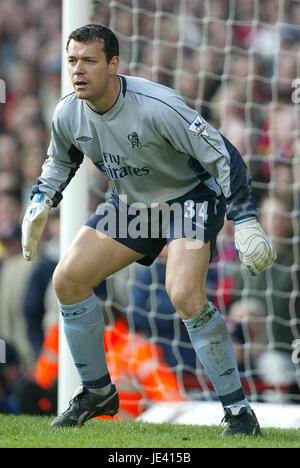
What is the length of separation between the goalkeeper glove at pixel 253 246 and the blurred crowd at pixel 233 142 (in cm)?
207

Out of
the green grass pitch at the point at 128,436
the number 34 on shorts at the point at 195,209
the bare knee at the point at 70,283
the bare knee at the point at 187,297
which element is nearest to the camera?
the green grass pitch at the point at 128,436

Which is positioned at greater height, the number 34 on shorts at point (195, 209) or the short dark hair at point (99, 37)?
the short dark hair at point (99, 37)

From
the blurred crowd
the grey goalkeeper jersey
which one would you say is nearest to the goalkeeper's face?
the grey goalkeeper jersey

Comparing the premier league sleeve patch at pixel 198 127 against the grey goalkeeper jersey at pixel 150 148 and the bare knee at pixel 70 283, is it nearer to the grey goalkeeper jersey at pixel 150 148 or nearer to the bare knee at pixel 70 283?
the grey goalkeeper jersey at pixel 150 148

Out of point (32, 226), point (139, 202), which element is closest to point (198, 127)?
point (139, 202)

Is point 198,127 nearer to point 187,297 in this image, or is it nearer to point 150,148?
point 150,148

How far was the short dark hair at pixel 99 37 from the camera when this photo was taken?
10.8ft

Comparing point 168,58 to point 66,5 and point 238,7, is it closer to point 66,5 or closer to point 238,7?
point 238,7

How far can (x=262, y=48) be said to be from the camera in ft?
19.5

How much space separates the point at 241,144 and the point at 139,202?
7.32 ft

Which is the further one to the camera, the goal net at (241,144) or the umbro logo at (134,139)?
the goal net at (241,144)

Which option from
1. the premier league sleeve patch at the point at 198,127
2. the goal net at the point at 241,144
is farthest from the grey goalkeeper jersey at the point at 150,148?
the goal net at the point at 241,144

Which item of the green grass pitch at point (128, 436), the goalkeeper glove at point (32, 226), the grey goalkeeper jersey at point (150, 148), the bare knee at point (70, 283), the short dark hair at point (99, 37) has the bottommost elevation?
the green grass pitch at point (128, 436)

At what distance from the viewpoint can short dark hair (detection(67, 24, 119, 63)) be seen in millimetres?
3285
